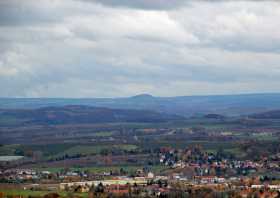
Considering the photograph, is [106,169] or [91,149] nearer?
[106,169]

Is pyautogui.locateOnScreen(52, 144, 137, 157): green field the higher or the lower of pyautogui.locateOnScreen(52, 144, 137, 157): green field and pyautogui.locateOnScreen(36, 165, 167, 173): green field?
the higher

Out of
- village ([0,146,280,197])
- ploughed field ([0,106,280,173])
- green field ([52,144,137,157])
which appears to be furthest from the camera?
green field ([52,144,137,157])

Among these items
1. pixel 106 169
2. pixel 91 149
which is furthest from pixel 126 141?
pixel 106 169

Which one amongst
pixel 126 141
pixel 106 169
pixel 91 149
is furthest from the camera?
pixel 126 141

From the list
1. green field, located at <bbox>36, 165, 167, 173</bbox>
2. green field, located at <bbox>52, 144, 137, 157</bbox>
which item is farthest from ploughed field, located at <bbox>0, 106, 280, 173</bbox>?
green field, located at <bbox>36, 165, 167, 173</bbox>

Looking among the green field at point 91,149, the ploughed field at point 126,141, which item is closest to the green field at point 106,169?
the ploughed field at point 126,141

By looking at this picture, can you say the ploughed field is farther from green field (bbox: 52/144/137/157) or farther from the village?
the village

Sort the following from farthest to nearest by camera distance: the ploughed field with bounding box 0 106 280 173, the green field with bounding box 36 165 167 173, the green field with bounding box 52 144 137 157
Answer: the green field with bounding box 52 144 137 157 < the ploughed field with bounding box 0 106 280 173 < the green field with bounding box 36 165 167 173

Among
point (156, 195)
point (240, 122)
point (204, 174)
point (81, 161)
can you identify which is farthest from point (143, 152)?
point (240, 122)

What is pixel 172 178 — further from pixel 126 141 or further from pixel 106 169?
pixel 126 141

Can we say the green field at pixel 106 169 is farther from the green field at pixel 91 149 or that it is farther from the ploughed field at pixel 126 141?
the green field at pixel 91 149

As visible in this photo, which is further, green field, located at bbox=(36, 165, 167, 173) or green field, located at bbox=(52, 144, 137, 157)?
green field, located at bbox=(52, 144, 137, 157)
